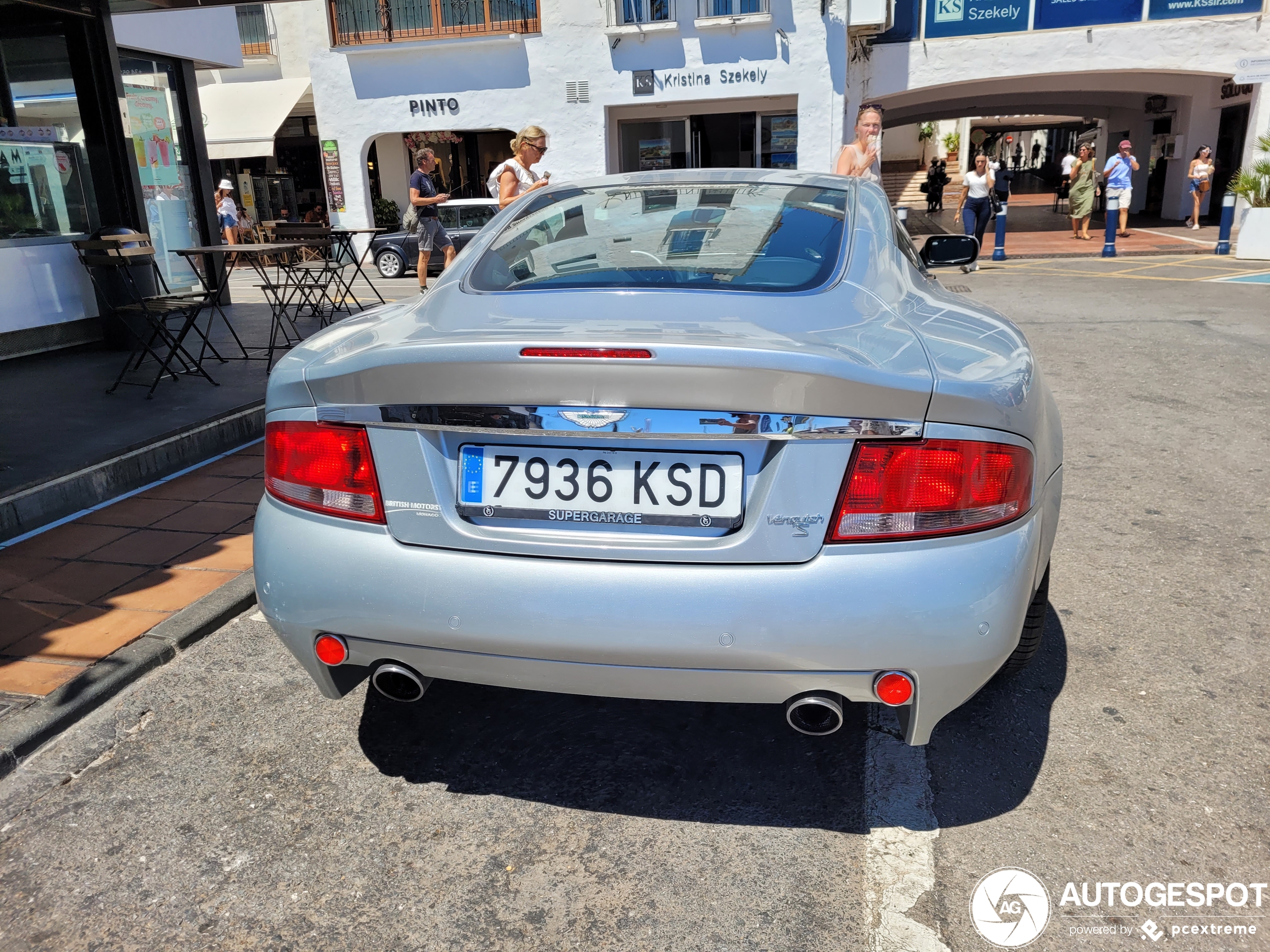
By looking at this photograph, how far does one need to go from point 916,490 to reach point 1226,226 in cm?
1762

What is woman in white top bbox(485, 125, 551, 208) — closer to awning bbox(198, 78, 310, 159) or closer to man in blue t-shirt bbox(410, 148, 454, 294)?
man in blue t-shirt bbox(410, 148, 454, 294)

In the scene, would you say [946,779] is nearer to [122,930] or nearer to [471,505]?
[471,505]

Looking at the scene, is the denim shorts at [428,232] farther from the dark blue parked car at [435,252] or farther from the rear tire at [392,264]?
the rear tire at [392,264]

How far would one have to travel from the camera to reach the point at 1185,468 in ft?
16.8

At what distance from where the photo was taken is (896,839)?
2.39 metres

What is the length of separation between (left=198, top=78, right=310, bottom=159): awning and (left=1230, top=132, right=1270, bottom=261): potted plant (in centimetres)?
1937

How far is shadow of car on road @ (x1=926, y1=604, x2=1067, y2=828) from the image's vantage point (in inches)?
98.8

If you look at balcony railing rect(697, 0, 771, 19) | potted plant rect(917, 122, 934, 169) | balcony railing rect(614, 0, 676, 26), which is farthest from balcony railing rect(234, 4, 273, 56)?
potted plant rect(917, 122, 934, 169)

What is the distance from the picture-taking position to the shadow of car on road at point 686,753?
253 centimetres

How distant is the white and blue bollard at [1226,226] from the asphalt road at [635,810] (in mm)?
15179

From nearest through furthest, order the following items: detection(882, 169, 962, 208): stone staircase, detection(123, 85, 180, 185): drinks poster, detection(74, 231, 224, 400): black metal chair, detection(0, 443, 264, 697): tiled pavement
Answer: detection(0, 443, 264, 697): tiled pavement
detection(74, 231, 224, 400): black metal chair
detection(123, 85, 180, 185): drinks poster
detection(882, 169, 962, 208): stone staircase

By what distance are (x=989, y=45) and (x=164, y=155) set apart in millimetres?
15869

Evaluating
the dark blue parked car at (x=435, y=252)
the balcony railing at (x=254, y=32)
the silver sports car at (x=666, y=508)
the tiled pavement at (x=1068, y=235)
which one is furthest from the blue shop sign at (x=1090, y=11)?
the silver sports car at (x=666, y=508)

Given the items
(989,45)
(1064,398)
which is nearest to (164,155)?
(1064,398)
